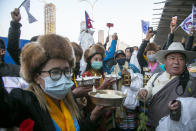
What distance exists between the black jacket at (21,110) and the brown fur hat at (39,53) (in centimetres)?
22

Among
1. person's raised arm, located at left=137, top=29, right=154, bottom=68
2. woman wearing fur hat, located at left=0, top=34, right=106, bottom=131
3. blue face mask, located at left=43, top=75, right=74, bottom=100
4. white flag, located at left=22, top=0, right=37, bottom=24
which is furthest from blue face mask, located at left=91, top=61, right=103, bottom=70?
white flag, located at left=22, top=0, right=37, bottom=24

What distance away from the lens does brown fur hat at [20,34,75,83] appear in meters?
1.41

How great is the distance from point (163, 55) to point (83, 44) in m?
3.63

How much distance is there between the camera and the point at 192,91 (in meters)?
2.25

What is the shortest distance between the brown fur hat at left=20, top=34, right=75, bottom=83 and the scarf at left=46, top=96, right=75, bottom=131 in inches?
13.1

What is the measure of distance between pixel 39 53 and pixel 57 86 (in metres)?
0.37

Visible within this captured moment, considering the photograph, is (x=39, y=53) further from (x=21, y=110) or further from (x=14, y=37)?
(x=14, y=37)

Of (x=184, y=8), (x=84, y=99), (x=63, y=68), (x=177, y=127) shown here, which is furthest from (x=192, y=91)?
(x=184, y=8)

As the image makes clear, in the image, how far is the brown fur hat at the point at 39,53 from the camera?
1414 mm

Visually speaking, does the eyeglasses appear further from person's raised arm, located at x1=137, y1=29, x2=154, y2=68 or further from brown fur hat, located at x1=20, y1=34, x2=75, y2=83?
person's raised arm, located at x1=137, y1=29, x2=154, y2=68

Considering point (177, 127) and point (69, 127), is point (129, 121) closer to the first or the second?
point (177, 127)

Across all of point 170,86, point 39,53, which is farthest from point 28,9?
point 170,86

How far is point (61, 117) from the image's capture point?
1551 millimetres

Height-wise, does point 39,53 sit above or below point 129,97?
above
